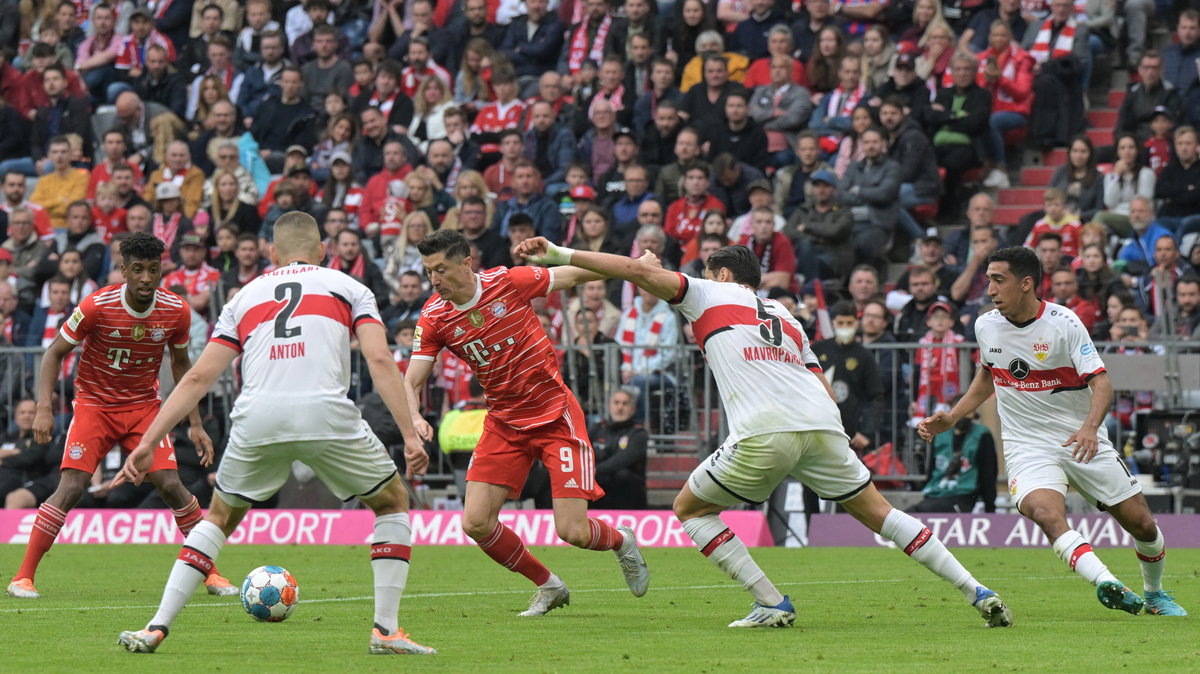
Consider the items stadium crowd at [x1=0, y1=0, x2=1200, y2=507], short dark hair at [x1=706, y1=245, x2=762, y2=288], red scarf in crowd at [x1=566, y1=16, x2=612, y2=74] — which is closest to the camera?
short dark hair at [x1=706, y1=245, x2=762, y2=288]

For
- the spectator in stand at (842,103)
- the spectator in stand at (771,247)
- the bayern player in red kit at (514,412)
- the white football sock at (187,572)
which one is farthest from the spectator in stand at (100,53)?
the white football sock at (187,572)

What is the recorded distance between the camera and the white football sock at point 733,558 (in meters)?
10.3

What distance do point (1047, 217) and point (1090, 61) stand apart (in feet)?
11.4

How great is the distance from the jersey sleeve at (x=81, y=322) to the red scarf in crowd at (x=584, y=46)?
13106mm

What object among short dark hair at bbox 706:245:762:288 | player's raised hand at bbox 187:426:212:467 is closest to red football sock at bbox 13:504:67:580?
player's raised hand at bbox 187:426:212:467

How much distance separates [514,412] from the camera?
1125 centimetres

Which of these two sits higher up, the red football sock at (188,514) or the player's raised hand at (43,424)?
the player's raised hand at (43,424)

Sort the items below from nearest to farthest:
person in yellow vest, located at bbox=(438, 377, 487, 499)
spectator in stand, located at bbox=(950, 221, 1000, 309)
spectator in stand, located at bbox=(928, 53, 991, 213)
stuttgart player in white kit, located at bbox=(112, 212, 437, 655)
→ stuttgart player in white kit, located at bbox=(112, 212, 437, 655), person in yellow vest, located at bbox=(438, 377, 487, 499), spectator in stand, located at bbox=(950, 221, 1000, 309), spectator in stand, located at bbox=(928, 53, 991, 213)

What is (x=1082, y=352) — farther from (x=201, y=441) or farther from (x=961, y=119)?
(x=961, y=119)

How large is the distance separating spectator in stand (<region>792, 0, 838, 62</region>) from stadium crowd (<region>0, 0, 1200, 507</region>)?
67 mm

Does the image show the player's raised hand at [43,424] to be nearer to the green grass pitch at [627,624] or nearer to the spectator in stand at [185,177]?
the green grass pitch at [627,624]

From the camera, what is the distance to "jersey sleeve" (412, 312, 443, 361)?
432 inches

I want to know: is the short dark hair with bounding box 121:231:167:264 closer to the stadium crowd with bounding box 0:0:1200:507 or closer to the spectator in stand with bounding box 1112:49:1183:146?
the stadium crowd with bounding box 0:0:1200:507

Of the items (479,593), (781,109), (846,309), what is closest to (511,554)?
(479,593)
